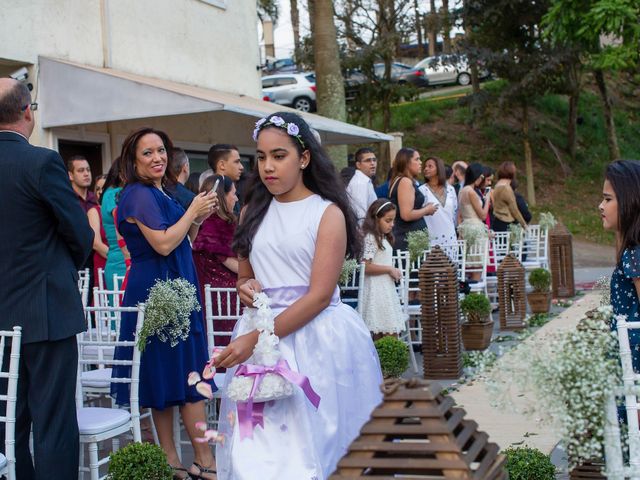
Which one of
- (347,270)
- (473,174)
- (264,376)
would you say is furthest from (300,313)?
(473,174)

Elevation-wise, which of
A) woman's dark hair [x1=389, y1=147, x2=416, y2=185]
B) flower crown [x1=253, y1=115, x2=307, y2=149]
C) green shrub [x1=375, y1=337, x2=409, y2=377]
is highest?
woman's dark hair [x1=389, y1=147, x2=416, y2=185]

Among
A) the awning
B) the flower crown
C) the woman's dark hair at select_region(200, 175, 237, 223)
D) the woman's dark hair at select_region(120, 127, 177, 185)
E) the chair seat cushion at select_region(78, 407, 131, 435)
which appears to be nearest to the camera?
the flower crown

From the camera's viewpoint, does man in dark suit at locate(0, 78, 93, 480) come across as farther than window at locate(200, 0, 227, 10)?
No

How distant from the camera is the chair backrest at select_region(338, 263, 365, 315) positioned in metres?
6.41

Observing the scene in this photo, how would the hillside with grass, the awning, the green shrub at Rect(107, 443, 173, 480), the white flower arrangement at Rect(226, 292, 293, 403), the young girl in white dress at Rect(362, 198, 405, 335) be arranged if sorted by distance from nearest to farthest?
the white flower arrangement at Rect(226, 292, 293, 403) < the green shrub at Rect(107, 443, 173, 480) < the young girl in white dress at Rect(362, 198, 405, 335) < the awning < the hillside with grass

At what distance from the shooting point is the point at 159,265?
5.11m

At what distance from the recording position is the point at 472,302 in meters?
9.28

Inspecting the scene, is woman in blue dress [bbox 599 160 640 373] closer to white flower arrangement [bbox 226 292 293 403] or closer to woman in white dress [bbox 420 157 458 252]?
white flower arrangement [bbox 226 292 293 403]

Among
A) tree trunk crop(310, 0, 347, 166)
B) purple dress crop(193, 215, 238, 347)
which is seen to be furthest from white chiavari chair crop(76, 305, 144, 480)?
tree trunk crop(310, 0, 347, 166)

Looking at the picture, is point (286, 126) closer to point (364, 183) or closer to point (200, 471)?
point (200, 471)

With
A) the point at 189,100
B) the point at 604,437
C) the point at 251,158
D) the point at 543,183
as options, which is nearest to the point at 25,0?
the point at 189,100

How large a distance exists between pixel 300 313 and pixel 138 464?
1134 millimetres

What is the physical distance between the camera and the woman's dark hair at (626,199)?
359 cm

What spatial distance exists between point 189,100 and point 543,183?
17606 mm
